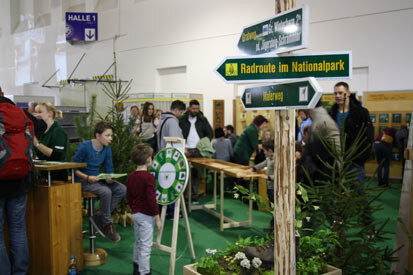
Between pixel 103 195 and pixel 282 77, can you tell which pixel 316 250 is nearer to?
pixel 282 77

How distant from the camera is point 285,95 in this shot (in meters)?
1.75

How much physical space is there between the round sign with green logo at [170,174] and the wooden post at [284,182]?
5.91 ft

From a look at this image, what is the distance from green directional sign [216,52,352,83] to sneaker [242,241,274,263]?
1209 millimetres

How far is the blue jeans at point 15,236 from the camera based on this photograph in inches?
122

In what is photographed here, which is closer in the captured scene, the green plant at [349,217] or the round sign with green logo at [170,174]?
the green plant at [349,217]

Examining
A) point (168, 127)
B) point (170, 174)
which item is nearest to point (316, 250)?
point (170, 174)

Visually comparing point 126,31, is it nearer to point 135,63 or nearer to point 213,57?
point 135,63

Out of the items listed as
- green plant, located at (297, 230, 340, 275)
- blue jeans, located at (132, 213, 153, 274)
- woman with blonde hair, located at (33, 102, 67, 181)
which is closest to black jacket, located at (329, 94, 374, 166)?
green plant, located at (297, 230, 340, 275)

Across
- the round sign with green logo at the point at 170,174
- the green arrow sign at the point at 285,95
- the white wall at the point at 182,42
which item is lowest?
the round sign with green logo at the point at 170,174

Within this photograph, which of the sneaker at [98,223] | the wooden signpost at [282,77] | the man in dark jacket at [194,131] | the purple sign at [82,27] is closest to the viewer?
the wooden signpost at [282,77]

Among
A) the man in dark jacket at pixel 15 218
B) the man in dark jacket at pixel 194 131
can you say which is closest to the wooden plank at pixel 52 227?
the man in dark jacket at pixel 15 218

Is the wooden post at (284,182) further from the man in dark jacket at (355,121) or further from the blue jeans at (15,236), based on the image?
the blue jeans at (15,236)

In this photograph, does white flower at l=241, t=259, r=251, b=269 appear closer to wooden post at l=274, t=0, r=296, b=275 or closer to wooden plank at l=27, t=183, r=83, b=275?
wooden post at l=274, t=0, r=296, b=275

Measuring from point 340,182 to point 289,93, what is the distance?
3.97 ft
